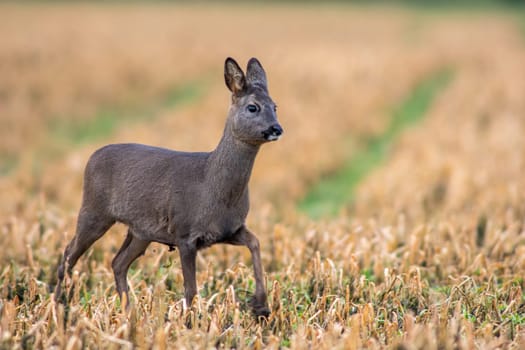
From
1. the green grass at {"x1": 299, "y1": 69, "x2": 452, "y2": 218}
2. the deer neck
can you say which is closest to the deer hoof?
the deer neck

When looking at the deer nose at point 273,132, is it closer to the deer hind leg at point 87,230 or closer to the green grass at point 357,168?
the deer hind leg at point 87,230

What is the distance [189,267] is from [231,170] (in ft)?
2.53

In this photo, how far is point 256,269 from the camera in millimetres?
5516

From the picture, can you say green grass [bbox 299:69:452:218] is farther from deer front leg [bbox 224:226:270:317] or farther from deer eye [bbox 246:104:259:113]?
deer eye [bbox 246:104:259:113]

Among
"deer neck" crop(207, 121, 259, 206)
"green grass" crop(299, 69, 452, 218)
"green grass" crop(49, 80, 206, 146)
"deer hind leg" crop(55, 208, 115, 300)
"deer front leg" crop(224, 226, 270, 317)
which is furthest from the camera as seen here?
"green grass" crop(49, 80, 206, 146)

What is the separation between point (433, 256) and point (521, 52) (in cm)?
2731

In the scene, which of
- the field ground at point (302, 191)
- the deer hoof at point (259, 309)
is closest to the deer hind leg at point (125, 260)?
the field ground at point (302, 191)

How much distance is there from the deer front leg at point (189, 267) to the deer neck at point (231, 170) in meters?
0.44

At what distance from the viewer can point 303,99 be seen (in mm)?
20062

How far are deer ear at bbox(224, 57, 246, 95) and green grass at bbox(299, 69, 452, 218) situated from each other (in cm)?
563

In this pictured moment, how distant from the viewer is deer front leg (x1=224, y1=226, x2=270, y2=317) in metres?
5.50

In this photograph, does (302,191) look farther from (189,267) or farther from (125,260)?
(189,267)

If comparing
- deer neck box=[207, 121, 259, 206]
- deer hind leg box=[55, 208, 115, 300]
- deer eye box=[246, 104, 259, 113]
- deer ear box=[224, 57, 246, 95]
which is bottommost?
deer hind leg box=[55, 208, 115, 300]

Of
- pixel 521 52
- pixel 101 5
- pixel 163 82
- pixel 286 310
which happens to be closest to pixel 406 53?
pixel 521 52
